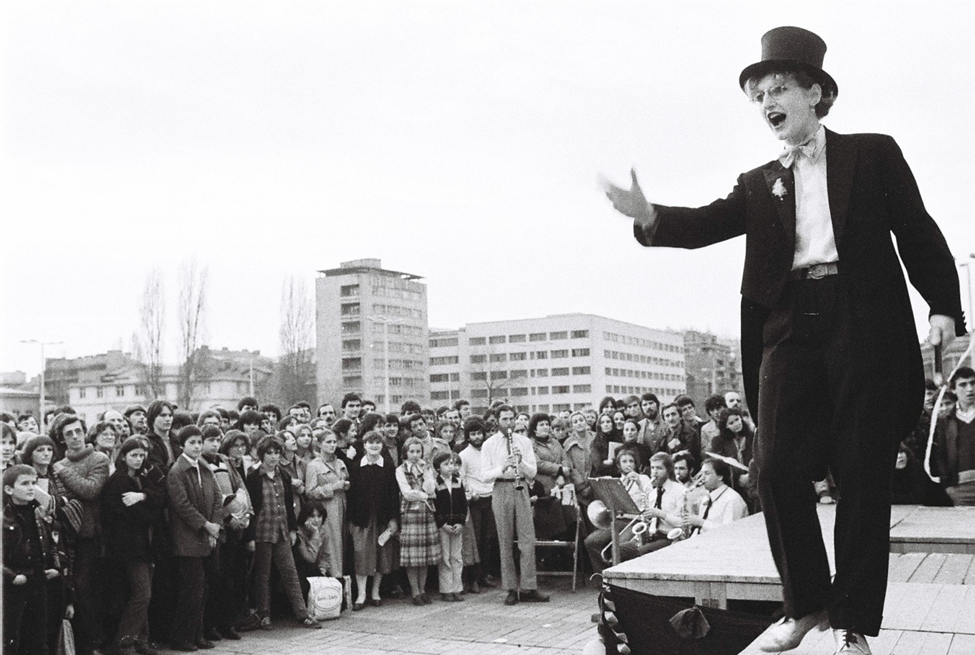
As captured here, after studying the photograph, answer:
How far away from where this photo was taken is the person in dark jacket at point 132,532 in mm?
7891

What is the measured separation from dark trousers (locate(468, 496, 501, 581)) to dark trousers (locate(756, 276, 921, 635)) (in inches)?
338

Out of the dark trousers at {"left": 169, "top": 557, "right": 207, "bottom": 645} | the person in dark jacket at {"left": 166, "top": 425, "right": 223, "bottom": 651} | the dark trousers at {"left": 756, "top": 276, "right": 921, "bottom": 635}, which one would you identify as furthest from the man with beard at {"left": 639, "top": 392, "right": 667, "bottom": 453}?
the dark trousers at {"left": 756, "top": 276, "right": 921, "bottom": 635}

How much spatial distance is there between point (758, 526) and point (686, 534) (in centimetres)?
174

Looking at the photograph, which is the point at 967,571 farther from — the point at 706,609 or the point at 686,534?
the point at 686,534

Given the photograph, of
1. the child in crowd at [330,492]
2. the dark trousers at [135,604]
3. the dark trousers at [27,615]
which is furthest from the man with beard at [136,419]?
the dark trousers at [27,615]

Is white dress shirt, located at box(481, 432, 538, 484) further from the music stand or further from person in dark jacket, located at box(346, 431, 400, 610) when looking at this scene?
the music stand

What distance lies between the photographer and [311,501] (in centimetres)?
991

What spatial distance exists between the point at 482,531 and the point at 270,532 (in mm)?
2960

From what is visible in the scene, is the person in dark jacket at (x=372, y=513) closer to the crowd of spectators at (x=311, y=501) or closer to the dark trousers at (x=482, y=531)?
the crowd of spectators at (x=311, y=501)

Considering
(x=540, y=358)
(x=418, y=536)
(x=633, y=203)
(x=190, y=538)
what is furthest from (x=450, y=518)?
(x=540, y=358)

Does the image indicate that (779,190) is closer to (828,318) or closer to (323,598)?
(828,318)

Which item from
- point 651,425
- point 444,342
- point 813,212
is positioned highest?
point 444,342

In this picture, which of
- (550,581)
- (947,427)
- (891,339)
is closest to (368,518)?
(550,581)

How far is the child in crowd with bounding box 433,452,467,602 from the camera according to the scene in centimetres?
1073
